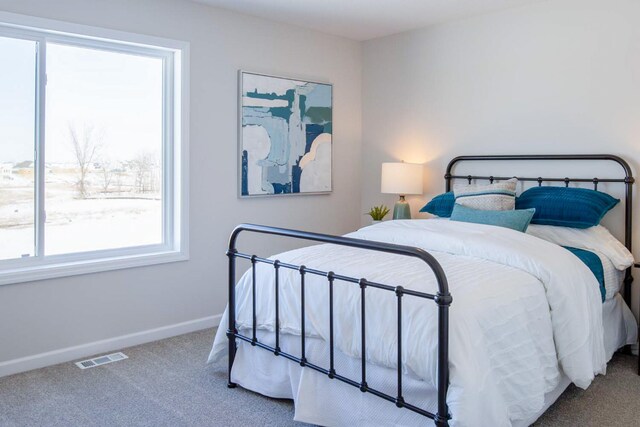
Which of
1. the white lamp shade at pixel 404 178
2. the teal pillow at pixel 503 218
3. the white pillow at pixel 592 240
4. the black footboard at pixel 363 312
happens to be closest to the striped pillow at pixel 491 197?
the teal pillow at pixel 503 218

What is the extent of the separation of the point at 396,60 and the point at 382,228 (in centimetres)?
191

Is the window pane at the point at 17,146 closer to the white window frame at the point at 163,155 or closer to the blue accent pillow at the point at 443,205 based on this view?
the white window frame at the point at 163,155

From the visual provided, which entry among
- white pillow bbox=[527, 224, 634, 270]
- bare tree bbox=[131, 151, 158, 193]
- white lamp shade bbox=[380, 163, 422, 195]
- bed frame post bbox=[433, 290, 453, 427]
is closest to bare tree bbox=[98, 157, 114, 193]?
bare tree bbox=[131, 151, 158, 193]

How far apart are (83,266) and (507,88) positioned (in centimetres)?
311

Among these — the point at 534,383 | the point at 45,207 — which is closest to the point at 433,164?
the point at 534,383

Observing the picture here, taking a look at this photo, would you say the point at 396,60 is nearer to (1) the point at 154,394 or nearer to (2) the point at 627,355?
(2) the point at 627,355

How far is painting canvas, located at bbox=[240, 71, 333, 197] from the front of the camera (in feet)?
13.9

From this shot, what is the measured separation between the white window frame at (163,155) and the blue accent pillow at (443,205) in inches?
68.7

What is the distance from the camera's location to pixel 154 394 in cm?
290

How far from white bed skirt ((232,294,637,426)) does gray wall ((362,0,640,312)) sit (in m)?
1.77

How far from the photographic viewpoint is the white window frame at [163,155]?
325 cm

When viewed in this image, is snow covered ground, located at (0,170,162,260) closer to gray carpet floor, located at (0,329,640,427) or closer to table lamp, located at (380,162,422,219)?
gray carpet floor, located at (0,329,640,427)

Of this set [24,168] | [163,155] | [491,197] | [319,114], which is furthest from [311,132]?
[24,168]

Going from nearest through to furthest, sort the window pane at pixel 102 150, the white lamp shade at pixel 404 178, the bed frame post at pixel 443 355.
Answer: the bed frame post at pixel 443 355
the window pane at pixel 102 150
the white lamp shade at pixel 404 178
